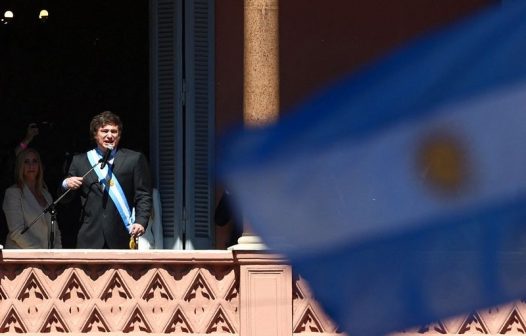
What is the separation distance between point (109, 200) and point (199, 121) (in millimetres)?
1581

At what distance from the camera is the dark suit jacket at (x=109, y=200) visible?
21.3 metres

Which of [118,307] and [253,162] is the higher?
[253,162]

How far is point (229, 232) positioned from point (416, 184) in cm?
162

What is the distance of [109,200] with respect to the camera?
2136 cm

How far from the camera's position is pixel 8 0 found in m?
23.2

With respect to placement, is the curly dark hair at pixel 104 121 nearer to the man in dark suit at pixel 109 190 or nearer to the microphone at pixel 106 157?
the man in dark suit at pixel 109 190

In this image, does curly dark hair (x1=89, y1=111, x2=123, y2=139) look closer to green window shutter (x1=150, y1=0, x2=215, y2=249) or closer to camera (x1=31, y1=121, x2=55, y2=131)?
green window shutter (x1=150, y1=0, x2=215, y2=249)

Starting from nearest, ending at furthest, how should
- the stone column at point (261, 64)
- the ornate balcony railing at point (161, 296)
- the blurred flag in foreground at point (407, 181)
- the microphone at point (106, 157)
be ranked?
the ornate balcony railing at point (161, 296) → the blurred flag in foreground at point (407, 181) → the stone column at point (261, 64) → the microphone at point (106, 157)

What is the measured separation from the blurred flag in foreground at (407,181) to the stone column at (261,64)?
0.55 metres

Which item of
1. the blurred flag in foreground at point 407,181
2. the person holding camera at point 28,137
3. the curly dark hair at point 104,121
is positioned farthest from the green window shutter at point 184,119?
the curly dark hair at point 104,121

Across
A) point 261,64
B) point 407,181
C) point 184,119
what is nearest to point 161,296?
point 261,64

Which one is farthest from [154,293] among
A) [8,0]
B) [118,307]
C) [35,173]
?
[8,0]

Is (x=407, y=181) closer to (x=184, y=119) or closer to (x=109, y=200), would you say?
(x=184, y=119)

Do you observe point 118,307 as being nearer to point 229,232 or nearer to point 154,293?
point 154,293
